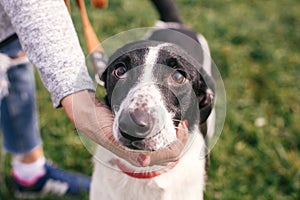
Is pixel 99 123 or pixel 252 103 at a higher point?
pixel 99 123

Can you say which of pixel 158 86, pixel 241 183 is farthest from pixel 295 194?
pixel 158 86

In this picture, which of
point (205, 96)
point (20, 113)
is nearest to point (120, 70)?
point (205, 96)

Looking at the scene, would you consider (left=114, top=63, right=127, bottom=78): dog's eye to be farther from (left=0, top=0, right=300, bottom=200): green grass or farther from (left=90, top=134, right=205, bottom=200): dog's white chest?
(left=0, top=0, right=300, bottom=200): green grass

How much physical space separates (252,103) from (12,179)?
1.36 meters

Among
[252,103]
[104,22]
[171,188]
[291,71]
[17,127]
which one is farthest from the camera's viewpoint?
[104,22]

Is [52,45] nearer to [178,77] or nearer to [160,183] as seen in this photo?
[178,77]

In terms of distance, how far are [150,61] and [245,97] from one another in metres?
1.63

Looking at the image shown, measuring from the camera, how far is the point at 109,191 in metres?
1.73

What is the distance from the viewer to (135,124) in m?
1.23

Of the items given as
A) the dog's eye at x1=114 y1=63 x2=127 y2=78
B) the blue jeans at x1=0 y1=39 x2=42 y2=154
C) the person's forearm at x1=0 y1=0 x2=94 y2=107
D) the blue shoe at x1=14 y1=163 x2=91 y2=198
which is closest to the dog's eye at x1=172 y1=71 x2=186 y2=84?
the dog's eye at x1=114 y1=63 x2=127 y2=78

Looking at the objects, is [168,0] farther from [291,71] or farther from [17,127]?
[291,71]

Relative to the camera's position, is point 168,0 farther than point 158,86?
Yes

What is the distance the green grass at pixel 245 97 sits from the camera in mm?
2457

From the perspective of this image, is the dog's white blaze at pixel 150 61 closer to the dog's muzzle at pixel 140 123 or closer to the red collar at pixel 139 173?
the dog's muzzle at pixel 140 123
